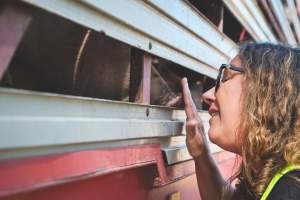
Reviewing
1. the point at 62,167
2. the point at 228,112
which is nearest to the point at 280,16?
the point at 228,112

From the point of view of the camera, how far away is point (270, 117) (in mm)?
1492

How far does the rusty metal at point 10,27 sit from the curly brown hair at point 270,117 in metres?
0.94

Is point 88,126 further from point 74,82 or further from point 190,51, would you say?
point 190,51

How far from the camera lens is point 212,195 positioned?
77.2 inches

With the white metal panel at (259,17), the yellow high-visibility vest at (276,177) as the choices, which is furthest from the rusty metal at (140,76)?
the white metal panel at (259,17)

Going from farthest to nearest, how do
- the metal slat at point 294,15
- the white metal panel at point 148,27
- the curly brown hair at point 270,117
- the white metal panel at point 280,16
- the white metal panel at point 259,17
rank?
1. the metal slat at point 294,15
2. the white metal panel at point 280,16
3. the white metal panel at point 259,17
4. the curly brown hair at point 270,117
5. the white metal panel at point 148,27

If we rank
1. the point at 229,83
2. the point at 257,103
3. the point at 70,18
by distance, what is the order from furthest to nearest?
the point at 229,83
the point at 257,103
the point at 70,18

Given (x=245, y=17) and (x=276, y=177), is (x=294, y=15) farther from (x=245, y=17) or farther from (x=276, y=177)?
(x=276, y=177)

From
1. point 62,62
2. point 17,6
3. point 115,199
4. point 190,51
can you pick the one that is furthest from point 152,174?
point 17,6

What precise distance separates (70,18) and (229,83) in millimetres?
782

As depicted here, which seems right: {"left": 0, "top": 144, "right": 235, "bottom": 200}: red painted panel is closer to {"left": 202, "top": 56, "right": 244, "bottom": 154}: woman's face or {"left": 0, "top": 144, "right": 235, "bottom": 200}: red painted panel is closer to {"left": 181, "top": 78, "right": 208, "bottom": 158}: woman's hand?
{"left": 181, "top": 78, "right": 208, "bottom": 158}: woman's hand

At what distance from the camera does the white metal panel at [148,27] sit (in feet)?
3.74

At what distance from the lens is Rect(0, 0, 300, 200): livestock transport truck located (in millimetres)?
936

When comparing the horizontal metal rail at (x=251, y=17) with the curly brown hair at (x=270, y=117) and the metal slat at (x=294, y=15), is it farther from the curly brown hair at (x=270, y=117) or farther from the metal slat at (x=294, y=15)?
the metal slat at (x=294, y=15)
